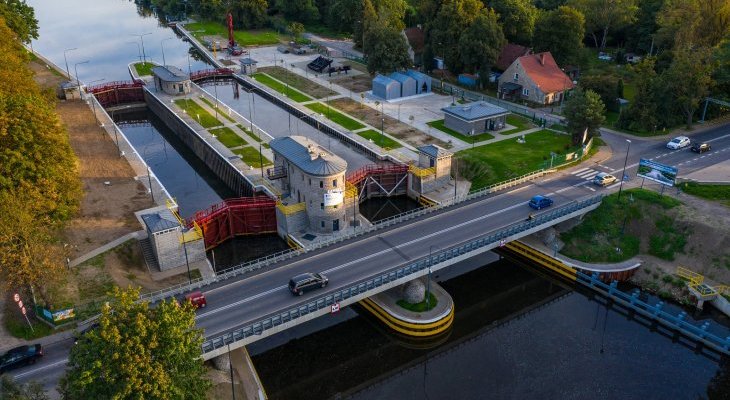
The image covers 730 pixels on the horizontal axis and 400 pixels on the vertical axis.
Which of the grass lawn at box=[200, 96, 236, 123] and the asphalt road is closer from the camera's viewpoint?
the asphalt road

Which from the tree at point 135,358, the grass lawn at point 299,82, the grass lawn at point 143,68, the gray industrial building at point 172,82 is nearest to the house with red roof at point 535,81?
the grass lawn at point 299,82

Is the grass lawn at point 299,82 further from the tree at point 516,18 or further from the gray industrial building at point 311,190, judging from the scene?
the gray industrial building at point 311,190

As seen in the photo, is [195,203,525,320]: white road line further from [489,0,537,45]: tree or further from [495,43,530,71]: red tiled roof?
[489,0,537,45]: tree

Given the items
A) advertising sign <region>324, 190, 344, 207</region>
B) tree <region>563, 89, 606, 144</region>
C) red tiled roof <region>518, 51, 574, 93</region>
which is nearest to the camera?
advertising sign <region>324, 190, 344, 207</region>

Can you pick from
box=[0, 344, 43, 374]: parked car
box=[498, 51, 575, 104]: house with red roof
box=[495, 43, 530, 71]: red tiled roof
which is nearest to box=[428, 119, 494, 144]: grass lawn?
box=[498, 51, 575, 104]: house with red roof

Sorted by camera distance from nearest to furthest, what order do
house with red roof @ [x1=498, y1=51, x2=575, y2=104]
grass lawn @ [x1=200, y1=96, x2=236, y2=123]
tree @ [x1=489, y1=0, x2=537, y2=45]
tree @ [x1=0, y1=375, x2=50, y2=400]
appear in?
tree @ [x1=0, y1=375, x2=50, y2=400]
grass lawn @ [x1=200, y1=96, x2=236, y2=123]
house with red roof @ [x1=498, y1=51, x2=575, y2=104]
tree @ [x1=489, y1=0, x2=537, y2=45]

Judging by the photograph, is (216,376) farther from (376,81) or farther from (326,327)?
(376,81)

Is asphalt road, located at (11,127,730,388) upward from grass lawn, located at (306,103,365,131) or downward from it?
downward
